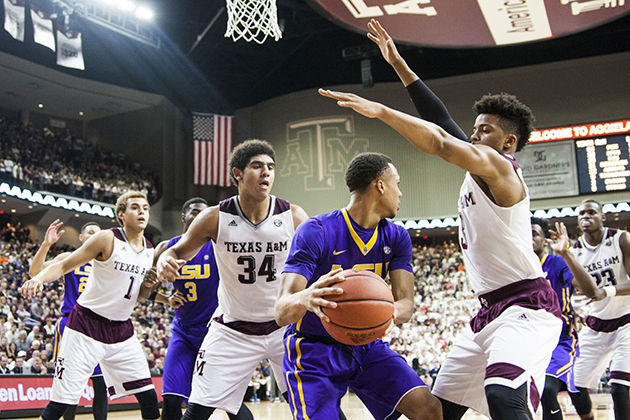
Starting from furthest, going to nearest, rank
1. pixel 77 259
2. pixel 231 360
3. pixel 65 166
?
pixel 65 166
pixel 77 259
pixel 231 360

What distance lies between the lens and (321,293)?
9.36 ft

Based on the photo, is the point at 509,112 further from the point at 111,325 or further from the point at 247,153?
the point at 111,325

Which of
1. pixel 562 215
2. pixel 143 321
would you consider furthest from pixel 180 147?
pixel 562 215

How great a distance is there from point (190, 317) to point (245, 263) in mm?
1563

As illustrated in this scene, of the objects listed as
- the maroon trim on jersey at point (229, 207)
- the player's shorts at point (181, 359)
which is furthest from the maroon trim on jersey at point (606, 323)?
the maroon trim on jersey at point (229, 207)

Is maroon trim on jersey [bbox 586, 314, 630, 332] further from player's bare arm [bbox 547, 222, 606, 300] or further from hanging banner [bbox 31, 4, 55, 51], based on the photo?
hanging banner [bbox 31, 4, 55, 51]

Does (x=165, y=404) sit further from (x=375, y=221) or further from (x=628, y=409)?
(x=628, y=409)

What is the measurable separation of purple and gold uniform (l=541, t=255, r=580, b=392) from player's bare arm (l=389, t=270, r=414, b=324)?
285cm

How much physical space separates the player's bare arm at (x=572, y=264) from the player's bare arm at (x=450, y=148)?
1.82 m

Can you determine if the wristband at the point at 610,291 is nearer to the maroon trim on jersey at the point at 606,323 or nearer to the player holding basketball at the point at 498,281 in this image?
the maroon trim on jersey at the point at 606,323

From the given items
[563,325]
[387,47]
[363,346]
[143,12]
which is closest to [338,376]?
[363,346]

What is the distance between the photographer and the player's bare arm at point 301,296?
2.85 m

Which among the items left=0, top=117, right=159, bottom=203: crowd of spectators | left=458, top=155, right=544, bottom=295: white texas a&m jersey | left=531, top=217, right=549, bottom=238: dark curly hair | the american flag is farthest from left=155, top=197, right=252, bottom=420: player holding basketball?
the american flag

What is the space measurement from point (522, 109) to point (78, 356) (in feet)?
15.2
